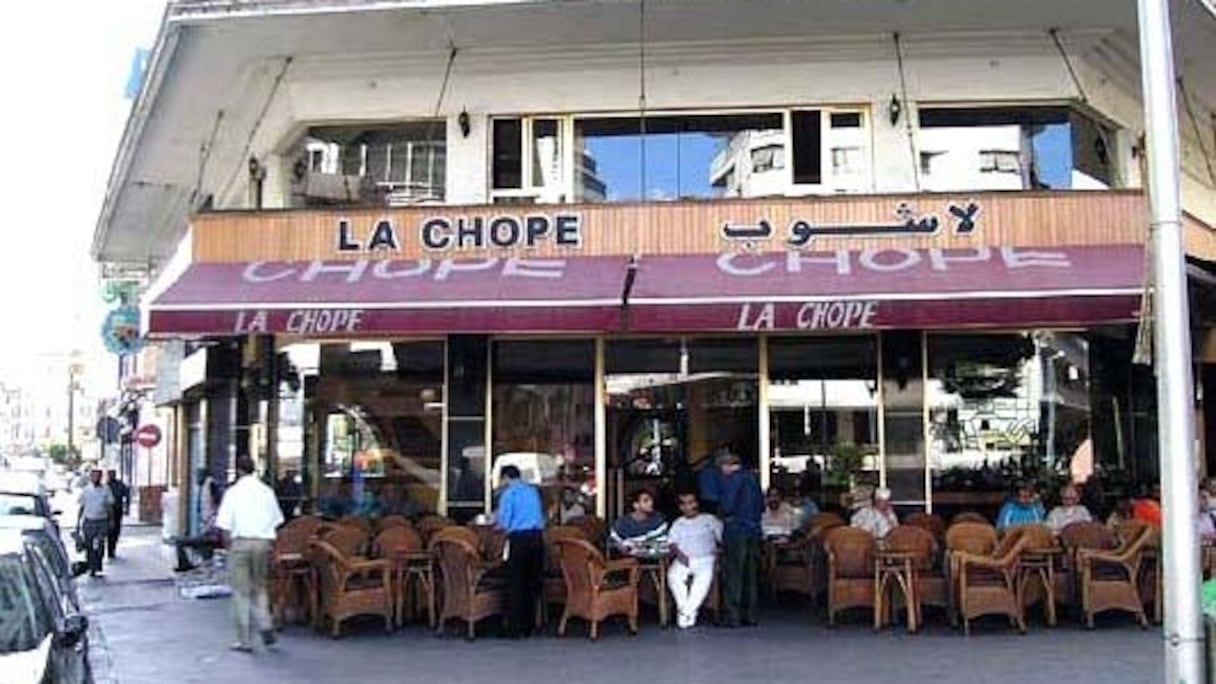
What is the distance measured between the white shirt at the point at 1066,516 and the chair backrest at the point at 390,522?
636 centimetres

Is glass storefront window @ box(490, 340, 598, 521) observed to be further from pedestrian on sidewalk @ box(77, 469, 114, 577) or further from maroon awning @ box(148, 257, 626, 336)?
pedestrian on sidewalk @ box(77, 469, 114, 577)

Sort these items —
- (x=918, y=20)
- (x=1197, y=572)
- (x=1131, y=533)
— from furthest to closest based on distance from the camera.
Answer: (x=918, y=20)
(x=1131, y=533)
(x=1197, y=572)

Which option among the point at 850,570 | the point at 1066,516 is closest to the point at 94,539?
the point at 850,570

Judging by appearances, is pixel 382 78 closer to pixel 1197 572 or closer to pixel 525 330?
pixel 525 330

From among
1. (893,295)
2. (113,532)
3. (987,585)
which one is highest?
(893,295)

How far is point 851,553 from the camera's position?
12.9 m

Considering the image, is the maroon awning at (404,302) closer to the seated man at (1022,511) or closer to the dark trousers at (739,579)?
the dark trousers at (739,579)

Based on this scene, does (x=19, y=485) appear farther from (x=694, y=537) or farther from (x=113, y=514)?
(x=694, y=537)

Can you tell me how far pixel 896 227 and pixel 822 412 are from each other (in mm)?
2268

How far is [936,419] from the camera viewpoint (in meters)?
15.6

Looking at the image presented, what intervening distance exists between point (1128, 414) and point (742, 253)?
507 centimetres

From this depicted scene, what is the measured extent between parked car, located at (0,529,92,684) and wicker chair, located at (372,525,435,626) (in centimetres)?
504

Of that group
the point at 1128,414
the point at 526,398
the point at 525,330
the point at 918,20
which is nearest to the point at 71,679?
the point at 525,330

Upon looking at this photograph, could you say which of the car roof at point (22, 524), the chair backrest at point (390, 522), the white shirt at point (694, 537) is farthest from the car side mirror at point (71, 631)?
the white shirt at point (694, 537)
